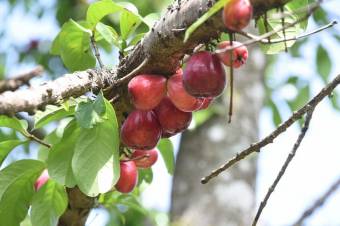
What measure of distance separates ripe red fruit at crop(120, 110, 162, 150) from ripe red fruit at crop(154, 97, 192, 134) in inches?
0.6

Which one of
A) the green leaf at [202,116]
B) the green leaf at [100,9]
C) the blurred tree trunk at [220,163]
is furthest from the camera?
the green leaf at [202,116]

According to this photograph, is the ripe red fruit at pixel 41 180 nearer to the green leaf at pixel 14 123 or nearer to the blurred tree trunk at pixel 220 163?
the green leaf at pixel 14 123

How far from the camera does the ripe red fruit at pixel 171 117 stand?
1075 millimetres

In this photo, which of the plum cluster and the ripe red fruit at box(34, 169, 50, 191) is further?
the ripe red fruit at box(34, 169, 50, 191)

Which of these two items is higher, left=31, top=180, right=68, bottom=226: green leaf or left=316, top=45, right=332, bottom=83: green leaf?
left=31, top=180, right=68, bottom=226: green leaf

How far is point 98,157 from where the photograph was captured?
3.59 ft

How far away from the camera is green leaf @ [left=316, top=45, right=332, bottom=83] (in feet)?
9.77

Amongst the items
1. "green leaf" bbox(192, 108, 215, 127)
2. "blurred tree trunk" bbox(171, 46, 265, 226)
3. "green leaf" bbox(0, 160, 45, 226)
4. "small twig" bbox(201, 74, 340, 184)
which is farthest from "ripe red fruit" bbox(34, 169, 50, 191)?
"green leaf" bbox(192, 108, 215, 127)

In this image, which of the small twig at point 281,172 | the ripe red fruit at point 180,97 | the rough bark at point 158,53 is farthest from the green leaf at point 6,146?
the small twig at point 281,172

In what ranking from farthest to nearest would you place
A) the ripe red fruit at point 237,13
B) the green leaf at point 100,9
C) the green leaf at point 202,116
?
the green leaf at point 202,116 → the green leaf at point 100,9 → the ripe red fruit at point 237,13

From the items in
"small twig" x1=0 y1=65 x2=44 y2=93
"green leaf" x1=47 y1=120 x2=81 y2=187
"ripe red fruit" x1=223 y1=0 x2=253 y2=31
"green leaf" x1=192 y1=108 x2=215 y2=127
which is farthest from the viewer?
"green leaf" x1=192 y1=108 x2=215 y2=127

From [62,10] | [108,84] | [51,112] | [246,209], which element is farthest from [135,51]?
[62,10]

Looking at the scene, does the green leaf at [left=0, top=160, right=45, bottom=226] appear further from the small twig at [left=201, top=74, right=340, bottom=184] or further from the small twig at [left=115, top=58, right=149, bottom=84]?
the small twig at [left=201, top=74, right=340, bottom=184]

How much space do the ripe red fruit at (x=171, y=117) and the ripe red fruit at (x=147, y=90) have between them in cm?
2
